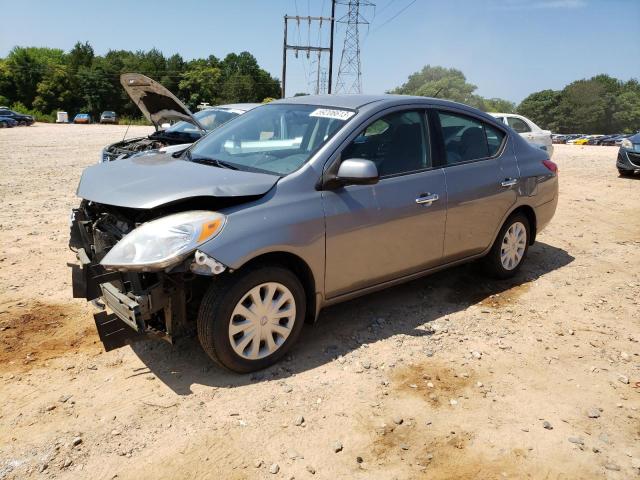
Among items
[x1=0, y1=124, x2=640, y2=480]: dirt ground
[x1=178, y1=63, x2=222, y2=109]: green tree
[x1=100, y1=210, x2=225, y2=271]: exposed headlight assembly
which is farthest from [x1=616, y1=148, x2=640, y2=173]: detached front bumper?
[x1=178, y1=63, x2=222, y2=109]: green tree

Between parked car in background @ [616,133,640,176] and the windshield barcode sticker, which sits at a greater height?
the windshield barcode sticker

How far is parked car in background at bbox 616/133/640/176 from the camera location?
1275cm

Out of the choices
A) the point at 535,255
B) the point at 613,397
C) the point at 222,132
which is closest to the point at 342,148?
the point at 222,132

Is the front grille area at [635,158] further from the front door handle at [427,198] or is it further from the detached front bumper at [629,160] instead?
the front door handle at [427,198]

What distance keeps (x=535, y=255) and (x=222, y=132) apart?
4053mm

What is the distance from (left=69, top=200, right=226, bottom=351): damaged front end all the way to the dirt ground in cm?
41

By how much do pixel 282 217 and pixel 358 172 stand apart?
60 cm

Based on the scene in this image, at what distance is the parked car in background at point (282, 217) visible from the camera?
321 centimetres

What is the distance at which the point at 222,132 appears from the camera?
4617 mm

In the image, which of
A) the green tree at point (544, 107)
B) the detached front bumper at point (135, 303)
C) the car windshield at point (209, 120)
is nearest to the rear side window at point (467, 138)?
the detached front bumper at point (135, 303)

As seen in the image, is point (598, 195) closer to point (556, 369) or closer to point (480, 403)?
point (556, 369)

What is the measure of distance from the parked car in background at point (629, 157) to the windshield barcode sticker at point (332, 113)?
11.4 metres

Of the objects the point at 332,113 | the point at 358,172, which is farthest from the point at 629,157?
the point at 358,172

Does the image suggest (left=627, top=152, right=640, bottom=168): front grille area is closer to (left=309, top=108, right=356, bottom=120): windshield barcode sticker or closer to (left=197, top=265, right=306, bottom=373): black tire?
(left=309, top=108, right=356, bottom=120): windshield barcode sticker
